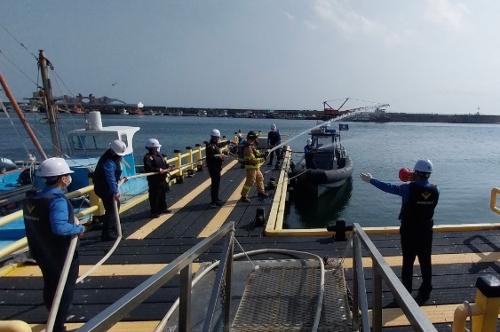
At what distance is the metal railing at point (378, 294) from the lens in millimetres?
1592

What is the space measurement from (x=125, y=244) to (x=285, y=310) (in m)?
3.84

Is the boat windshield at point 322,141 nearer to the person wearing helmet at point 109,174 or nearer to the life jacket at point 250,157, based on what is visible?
the life jacket at point 250,157

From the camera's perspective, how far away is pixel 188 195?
10.7 metres

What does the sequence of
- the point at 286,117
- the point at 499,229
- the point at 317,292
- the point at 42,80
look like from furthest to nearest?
A: the point at 286,117
the point at 42,80
the point at 499,229
the point at 317,292

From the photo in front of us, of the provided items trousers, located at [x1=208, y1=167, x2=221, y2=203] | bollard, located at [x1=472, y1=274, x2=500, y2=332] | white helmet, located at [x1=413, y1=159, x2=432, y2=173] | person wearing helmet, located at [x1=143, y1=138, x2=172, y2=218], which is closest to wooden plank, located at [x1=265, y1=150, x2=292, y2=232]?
trousers, located at [x1=208, y1=167, x2=221, y2=203]

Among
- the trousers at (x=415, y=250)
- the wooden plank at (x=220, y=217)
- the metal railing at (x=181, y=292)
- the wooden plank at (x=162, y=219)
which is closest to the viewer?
the metal railing at (x=181, y=292)

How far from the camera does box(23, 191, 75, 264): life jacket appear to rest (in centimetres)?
337

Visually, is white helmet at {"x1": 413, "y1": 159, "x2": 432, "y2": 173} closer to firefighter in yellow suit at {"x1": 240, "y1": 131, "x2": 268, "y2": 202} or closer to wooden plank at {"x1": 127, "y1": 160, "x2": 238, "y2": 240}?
wooden plank at {"x1": 127, "y1": 160, "x2": 238, "y2": 240}

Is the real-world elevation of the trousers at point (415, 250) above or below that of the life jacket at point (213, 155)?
below

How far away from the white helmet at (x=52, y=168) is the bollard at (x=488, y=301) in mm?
3899

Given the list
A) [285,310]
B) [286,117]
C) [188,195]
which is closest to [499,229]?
[285,310]

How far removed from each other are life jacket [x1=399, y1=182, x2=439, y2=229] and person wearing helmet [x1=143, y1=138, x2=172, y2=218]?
5.35m

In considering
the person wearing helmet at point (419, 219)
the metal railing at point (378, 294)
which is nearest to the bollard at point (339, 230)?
the person wearing helmet at point (419, 219)

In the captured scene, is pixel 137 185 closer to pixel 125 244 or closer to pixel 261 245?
pixel 125 244
